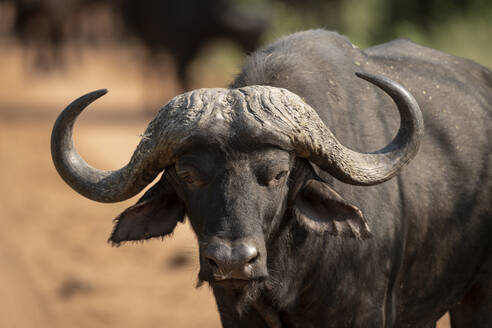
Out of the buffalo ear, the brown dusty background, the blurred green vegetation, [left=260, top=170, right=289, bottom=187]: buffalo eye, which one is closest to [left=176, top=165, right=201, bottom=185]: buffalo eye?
[left=260, top=170, right=289, bottom=187]: buffalo eye

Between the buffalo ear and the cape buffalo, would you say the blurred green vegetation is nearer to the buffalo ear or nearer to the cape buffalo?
the cape buffalo

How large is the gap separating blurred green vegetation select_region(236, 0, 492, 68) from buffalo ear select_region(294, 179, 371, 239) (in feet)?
21.5

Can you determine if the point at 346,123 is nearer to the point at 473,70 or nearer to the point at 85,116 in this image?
the point at 473,70

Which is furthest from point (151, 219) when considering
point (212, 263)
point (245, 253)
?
point (245, 253)

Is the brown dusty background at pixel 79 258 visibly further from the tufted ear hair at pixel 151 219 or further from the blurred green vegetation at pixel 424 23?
the blurred green vegetation at pixel 424 23

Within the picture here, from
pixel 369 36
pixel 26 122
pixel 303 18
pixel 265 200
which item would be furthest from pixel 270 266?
pixel 303 18

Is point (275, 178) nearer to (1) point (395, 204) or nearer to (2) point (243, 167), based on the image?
(2) point (243, 167)

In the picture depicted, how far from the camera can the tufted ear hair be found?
384 cm

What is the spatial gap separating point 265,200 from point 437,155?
1313 mm

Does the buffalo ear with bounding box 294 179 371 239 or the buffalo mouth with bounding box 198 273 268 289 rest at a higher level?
the buffalo ear with bounding box 294 179 371 239

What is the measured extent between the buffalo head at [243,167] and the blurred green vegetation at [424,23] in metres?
6.56

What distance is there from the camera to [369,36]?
562 inches

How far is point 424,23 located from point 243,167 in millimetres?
10956

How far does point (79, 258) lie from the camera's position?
937 cm
